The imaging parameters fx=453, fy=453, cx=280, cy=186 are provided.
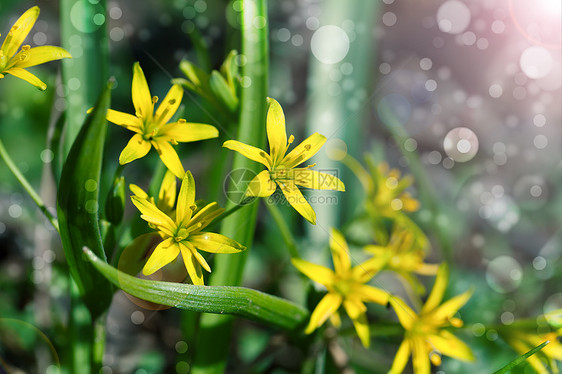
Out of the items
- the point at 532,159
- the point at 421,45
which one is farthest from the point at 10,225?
the point at 532,159

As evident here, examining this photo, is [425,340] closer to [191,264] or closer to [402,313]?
[402,313]

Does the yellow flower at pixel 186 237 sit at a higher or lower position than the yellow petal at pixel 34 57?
lower

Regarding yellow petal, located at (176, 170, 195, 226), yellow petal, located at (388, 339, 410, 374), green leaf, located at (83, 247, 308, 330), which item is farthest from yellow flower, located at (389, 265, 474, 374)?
yellow petal, located at (176, 170, 195, 226)

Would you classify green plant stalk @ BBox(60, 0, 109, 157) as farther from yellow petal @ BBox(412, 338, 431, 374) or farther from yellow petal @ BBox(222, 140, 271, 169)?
yellow petal @ BBox(412, 338, 431, 374)

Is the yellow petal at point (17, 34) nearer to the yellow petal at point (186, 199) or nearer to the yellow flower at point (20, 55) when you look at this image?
the yellow flower at point (20, 55)

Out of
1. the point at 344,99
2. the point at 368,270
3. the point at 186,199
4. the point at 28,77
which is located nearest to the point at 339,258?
the point at 368,270

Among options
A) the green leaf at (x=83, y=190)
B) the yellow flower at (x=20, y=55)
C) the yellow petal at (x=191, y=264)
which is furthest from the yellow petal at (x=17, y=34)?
the yellow petal at (x=191, y=264)
